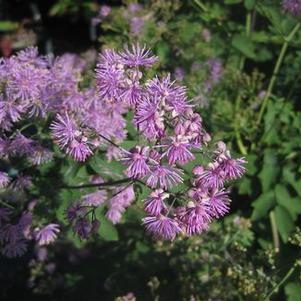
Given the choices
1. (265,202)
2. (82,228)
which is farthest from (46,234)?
(265,202)

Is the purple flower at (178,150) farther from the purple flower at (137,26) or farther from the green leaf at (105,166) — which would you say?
the purple flower at (137,26)

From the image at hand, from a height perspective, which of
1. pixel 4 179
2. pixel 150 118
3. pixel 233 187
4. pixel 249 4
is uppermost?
pixel 150 118

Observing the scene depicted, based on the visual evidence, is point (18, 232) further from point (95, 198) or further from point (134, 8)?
point (134, 8)

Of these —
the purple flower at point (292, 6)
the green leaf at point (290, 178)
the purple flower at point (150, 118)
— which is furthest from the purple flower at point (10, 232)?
the purple flower at point (292, 6)

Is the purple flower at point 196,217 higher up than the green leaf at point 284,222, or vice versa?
the purple flower at point 196,217

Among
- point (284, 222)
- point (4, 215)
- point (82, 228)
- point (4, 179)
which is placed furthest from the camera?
point (284, 222)

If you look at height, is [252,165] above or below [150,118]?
below
